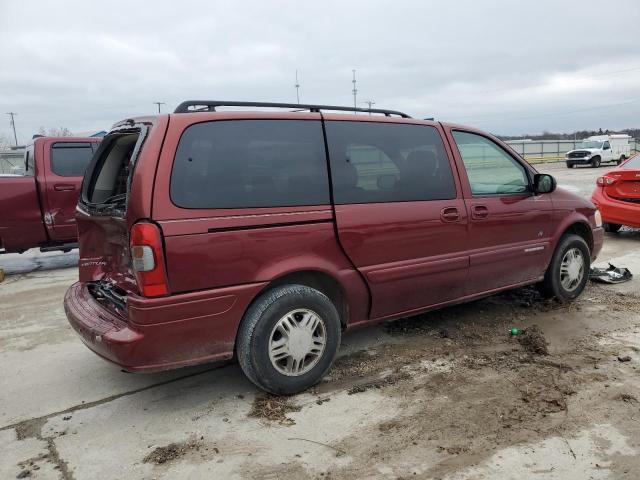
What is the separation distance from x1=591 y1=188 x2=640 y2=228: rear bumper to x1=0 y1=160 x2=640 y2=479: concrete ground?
4.09 m

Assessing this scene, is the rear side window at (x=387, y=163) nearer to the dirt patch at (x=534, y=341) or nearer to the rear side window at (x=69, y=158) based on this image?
the dirt patch at (x=534, y=341)

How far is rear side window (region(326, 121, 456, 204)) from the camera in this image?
11.9 feet

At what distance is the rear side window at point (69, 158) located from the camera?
7.53 m

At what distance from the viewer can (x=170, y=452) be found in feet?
9.29

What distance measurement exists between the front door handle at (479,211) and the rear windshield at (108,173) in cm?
274

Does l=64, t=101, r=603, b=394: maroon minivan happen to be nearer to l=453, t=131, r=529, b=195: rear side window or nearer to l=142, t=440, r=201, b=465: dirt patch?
l=453, t=131, r=529, b=195: rear side window

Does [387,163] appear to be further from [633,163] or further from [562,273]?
[633,163]

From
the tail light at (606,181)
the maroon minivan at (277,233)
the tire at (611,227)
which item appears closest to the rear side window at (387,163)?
the maroon minivan at (277,233)

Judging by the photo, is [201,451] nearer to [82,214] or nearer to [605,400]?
[82,214]

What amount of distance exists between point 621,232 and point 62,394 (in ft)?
30.7

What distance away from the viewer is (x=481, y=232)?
169 inches

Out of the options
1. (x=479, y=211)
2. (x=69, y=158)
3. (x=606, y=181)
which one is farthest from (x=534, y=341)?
(x=69, y=158)

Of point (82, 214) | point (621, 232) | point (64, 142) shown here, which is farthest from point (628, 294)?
point (64, 142)

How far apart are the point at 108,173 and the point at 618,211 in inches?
307
